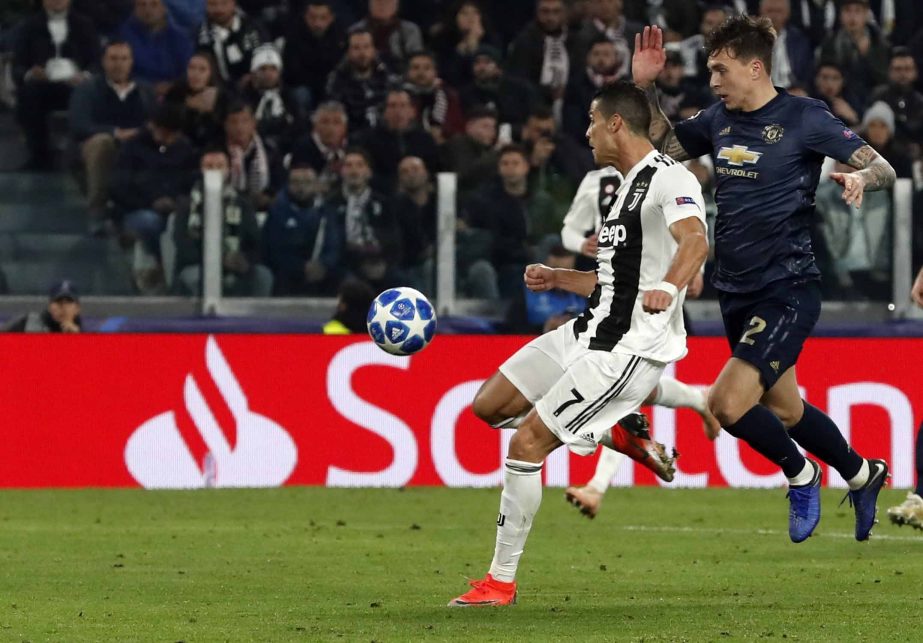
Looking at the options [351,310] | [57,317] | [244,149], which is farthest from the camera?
[244,149]

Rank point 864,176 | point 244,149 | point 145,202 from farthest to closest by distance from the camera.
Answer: point 244,149 < point 145,202 < point 864,176

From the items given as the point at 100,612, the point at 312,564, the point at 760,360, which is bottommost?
the point at 312,564

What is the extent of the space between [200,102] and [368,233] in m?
2.62

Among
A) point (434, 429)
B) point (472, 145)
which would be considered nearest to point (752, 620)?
point (434, 429)

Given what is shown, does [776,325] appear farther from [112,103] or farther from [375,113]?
[112,103]

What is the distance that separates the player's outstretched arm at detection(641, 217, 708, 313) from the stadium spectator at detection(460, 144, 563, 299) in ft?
24.4

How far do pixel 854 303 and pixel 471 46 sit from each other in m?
5.01

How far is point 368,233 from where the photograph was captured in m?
15.1

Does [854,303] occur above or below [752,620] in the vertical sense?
below

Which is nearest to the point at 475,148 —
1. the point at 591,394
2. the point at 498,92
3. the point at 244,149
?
the point at 498,92

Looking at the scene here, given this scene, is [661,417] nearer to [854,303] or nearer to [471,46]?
[854,303]

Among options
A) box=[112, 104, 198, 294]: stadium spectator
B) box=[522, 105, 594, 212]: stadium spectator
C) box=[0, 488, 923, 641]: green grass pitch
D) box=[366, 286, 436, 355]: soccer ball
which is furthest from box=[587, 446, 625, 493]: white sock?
box=[112, 104, 198, 294]: stadium spectator

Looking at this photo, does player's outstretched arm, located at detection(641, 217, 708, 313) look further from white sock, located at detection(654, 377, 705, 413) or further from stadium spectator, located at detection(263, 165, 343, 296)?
stadium spectator, located at detection(263, 165, 343, 296)

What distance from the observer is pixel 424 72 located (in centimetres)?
1758
